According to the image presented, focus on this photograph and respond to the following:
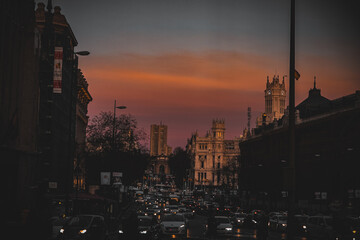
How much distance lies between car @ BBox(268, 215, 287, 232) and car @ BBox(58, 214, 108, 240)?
89.7 ft

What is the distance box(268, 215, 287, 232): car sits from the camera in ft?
175

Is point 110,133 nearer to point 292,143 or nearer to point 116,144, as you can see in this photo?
point 116,144

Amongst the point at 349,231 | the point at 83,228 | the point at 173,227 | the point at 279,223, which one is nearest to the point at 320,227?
the point at 349,231

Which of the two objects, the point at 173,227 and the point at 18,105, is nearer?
the point at 173,227

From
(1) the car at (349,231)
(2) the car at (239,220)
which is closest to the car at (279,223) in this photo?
(2) the car at (239,220)

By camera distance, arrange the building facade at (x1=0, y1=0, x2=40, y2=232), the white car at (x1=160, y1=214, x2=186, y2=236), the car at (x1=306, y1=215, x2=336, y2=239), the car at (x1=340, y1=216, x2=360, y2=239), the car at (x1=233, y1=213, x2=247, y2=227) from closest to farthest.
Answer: the car at (x1=340, y1=216, x2=360, y2=239) < the white car at (x1=160, y1=214, x2=186, y2=236) < the building facade at (x1=0, y1=0, x2=40, y2=232) < the car at (x1=306, y1=215, x2=336, y2=239) < the car at (x1=233, y1=213, x2=247, y2=227)

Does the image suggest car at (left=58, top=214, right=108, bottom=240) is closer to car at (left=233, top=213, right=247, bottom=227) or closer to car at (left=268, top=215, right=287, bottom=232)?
car at (left=268, top=215, right=287, bottom=232)

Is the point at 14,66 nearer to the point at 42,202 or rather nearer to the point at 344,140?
the point at 42,202

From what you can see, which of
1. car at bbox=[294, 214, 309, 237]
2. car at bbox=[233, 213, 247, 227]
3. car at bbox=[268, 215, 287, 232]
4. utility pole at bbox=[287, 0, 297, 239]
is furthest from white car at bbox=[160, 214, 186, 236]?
car at bbox=[233, 213, 247, 227]

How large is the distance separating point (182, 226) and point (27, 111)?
1686cm

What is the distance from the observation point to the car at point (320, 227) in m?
41.5

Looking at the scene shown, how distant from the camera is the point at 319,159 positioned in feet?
331

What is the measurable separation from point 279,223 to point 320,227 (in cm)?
1155

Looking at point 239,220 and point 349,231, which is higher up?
point 349,231
